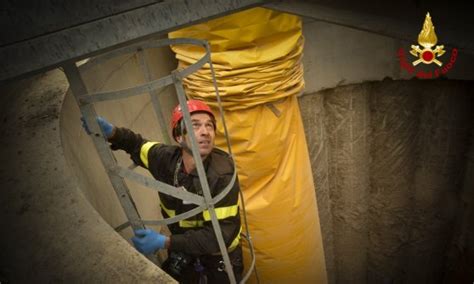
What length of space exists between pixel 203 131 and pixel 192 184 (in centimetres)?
32

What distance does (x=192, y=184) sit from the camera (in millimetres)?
1972

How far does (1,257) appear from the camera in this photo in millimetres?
1263

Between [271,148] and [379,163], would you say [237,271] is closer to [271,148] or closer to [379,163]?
[271,148]

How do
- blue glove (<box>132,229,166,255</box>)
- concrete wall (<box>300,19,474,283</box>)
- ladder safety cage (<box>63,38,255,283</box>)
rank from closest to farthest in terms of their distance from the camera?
ladder safety cage (<box>63,38,255,283</box>) → blue glove (<box>132,229,166,255</box>) → concrete wall (<box>300,19,474,283</box>)

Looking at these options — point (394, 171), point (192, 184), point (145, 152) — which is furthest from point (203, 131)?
point (394, 171)

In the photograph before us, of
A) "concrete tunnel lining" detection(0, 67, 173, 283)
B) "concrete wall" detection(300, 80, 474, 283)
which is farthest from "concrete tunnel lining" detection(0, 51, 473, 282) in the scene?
"concrete wall" detection(300, 80, 474, 283)

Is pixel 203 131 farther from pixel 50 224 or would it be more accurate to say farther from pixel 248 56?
pixel 50 224

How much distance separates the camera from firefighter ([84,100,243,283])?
6.05ft

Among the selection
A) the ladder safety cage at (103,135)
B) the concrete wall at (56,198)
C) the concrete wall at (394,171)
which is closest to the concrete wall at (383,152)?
the concrete wall at (394,171)

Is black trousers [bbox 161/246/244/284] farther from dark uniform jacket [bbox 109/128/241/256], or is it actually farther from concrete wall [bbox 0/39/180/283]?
concrete wall [bbox 0/39/180/283]

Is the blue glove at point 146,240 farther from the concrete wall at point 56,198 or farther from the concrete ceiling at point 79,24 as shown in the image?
the concrete ceiling at point 79,24

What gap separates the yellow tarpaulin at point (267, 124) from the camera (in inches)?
86.7

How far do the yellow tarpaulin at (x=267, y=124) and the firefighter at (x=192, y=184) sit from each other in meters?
0.37

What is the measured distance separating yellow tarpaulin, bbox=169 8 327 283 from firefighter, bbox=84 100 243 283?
37cm
